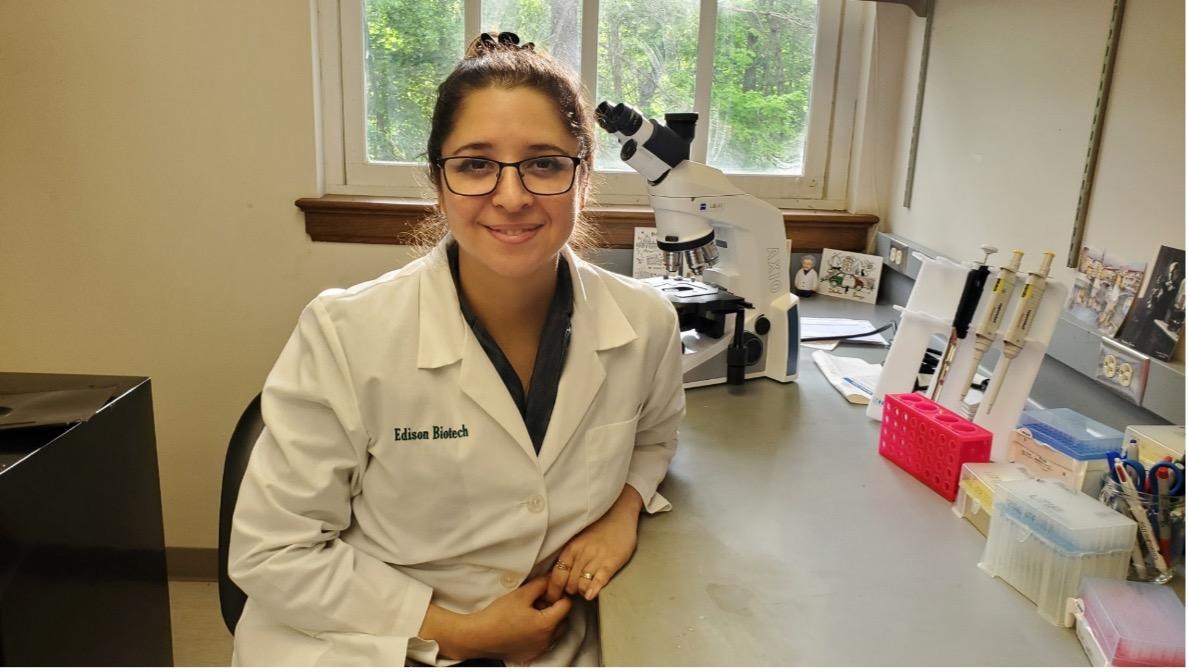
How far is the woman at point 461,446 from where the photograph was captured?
0.86 meters

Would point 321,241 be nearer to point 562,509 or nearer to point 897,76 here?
point 562,509

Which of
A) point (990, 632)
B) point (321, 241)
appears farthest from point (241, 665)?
point (321, 241)

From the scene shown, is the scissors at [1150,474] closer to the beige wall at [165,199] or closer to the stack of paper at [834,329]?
the stack of paper at [834,329]

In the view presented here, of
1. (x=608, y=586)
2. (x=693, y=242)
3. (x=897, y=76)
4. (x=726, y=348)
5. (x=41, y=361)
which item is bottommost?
(x=41, y=361)

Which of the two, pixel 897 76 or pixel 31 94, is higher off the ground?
pixel 897 76

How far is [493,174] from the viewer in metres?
0.92

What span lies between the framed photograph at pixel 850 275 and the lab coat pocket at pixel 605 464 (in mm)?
1236

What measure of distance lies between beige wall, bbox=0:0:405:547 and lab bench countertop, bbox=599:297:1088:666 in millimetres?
1261

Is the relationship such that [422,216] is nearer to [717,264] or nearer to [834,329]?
[717,264]

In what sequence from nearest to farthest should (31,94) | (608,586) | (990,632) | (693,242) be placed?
(990,632)
(608,586)
(693,242)
(31,94)

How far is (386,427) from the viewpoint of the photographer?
88cm

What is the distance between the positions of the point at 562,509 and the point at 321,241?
133 centimetres

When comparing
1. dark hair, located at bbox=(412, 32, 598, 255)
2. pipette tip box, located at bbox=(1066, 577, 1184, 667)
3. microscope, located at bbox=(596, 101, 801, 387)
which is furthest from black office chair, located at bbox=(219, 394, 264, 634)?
pipette tip box, located at bbox=(1066, 577, 1184, 667)

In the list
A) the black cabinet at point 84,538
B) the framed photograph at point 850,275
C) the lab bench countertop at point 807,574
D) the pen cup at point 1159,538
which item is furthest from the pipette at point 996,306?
the black cabinet at point 84,538
